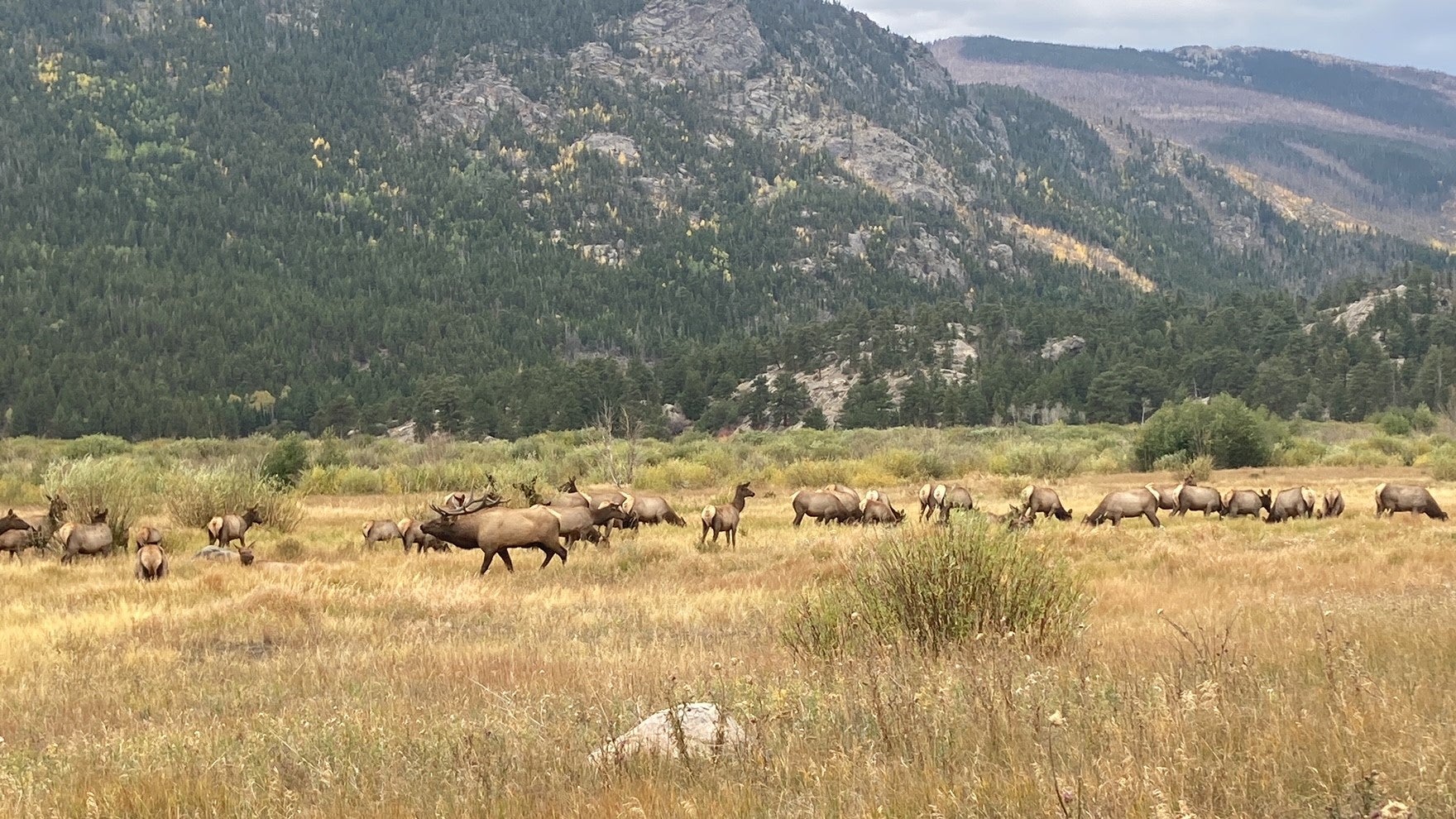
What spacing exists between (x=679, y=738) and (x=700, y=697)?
1.99 metres

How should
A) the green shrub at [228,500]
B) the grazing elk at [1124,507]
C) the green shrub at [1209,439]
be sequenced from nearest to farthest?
the grazing elk at [1124,507]
the green shrub at [228,500]
the green shrub at [1209,439]

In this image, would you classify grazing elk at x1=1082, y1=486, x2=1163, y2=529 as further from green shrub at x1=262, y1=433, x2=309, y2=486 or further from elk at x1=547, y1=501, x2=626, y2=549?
green shrub at x1=262, y1=433, x2=309, y2=486

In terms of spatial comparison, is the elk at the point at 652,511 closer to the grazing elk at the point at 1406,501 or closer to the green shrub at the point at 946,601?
the green shrub at the point at 946,601

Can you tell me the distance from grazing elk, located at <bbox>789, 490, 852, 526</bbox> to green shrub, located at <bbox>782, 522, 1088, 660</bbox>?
49.2 feet

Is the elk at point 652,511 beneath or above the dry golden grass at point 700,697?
beneath

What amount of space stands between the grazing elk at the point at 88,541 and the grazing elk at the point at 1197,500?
2452 centimetres

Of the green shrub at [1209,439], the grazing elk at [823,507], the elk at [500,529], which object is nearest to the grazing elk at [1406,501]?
the grazing elk at [823,507]

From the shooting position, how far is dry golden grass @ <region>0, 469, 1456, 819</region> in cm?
484

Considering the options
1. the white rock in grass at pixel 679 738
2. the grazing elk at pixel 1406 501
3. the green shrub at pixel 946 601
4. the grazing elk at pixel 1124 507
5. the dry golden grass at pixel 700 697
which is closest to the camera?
the dry golden grass at pixel 700 697

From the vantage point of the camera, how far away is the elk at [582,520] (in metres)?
19.9

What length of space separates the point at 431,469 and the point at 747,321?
439 ft

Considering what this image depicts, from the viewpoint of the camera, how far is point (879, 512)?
80.2 ft

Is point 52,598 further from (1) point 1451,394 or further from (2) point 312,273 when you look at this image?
(2) point 312,273

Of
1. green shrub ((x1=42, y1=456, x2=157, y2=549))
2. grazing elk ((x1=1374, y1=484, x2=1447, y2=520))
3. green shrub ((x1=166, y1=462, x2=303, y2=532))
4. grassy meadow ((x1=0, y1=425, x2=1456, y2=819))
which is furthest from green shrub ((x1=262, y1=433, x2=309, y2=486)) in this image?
grazing elk ((x1=1374, y1=484, x2=1447, y2=520))
